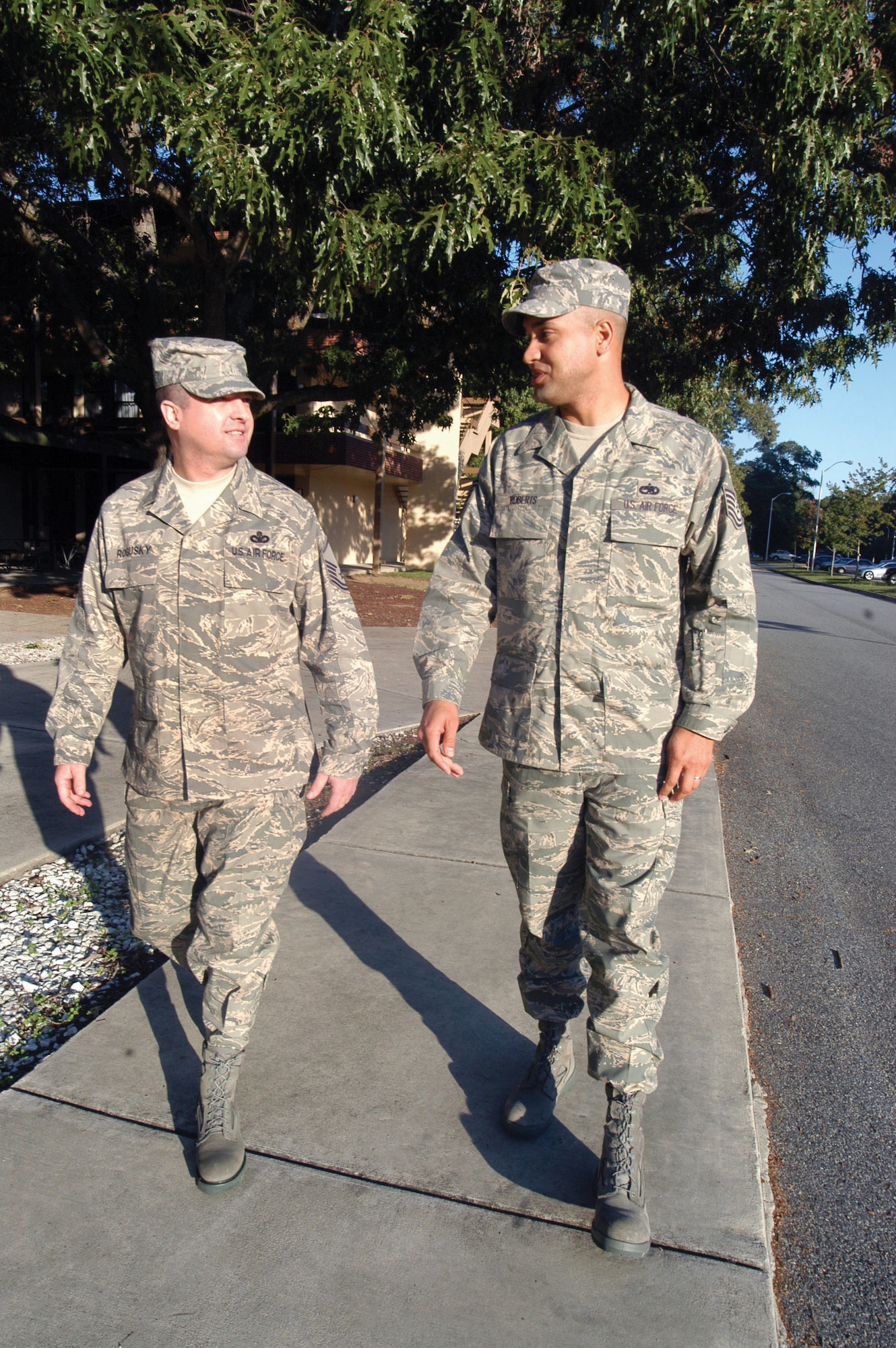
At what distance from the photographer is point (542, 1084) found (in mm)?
2383

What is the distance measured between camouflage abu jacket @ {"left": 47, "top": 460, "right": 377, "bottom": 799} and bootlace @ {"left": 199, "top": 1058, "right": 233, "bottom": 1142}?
2.15 feet

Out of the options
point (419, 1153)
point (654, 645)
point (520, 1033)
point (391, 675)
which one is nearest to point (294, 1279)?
point (419, 1153)

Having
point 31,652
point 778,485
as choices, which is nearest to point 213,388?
point 31,652

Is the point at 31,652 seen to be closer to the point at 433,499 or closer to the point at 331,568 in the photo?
the point at 331,568

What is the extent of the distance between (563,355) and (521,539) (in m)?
0.45

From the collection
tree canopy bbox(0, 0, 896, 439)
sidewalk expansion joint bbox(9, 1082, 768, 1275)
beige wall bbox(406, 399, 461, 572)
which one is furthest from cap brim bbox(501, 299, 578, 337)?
beige wall bbox(406, 399, 461, 572)

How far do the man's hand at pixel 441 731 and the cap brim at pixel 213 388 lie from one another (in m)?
0.88

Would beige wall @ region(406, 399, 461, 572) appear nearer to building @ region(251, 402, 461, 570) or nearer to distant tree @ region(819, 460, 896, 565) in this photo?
building @ region(251, 402, 461, 570)

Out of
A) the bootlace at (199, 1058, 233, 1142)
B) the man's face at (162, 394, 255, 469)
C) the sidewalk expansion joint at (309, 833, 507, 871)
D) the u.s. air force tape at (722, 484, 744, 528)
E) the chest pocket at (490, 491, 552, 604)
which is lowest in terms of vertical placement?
the sidewalk expansion joint at (309, 833, 507, 871)

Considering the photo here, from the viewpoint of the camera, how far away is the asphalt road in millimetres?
2029

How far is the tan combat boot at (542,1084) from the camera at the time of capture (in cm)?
231

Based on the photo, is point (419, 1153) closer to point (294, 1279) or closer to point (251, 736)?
point (294, 1279)

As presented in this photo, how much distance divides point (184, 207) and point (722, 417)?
36076mm

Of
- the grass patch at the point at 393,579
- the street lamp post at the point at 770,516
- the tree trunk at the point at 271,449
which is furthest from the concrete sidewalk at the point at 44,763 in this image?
the street lamp post at the point at 770,516
